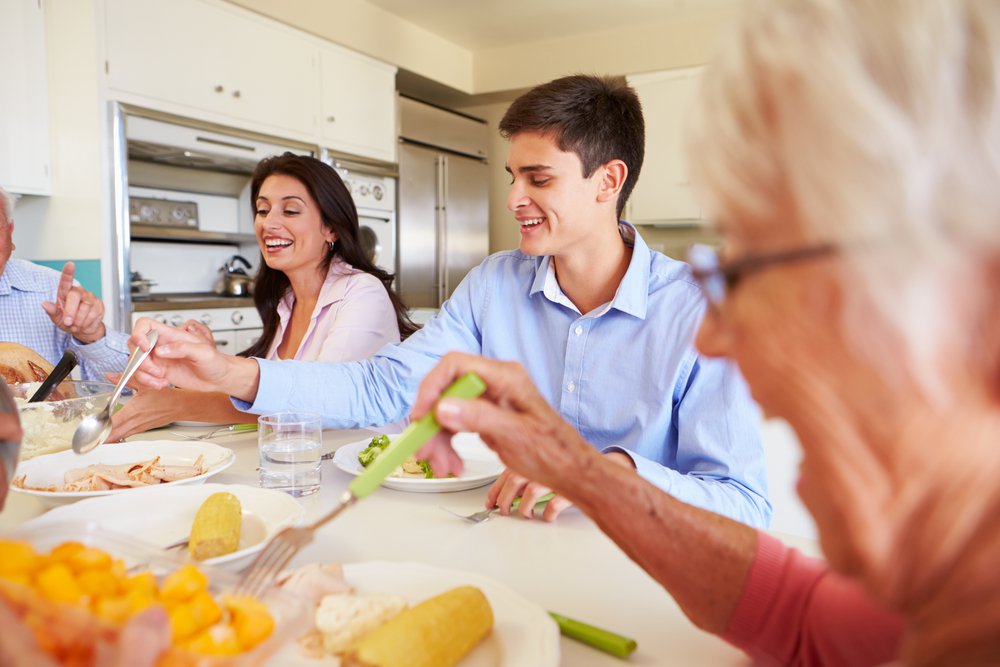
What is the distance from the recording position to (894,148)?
325mm

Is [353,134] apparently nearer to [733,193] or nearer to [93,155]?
[93,155]

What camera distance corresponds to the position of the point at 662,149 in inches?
189

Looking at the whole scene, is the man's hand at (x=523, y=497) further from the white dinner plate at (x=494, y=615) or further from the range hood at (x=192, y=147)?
the range hood at (x=192, y=147)

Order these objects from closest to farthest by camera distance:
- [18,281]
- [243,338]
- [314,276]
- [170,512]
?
→ [170,512] < [18,281] < [314,276] < [243,338]

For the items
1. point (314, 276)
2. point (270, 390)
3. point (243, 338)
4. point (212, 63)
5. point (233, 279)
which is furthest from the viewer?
point (233, 279)

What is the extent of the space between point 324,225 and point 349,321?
0.49m

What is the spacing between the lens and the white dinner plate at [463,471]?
3.59 feet

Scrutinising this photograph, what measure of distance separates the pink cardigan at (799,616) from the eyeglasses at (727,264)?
303 mm

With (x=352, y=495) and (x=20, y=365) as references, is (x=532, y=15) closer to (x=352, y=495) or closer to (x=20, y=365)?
(x=20, y=365)

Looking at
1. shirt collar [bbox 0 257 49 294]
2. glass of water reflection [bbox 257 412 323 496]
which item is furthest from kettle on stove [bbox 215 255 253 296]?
glass of water reflection [bbox 257 412 323 496]

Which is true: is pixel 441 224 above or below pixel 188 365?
above

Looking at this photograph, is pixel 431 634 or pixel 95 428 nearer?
pixel 431 634

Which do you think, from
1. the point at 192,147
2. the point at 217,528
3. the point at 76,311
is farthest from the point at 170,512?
the point at 192,147

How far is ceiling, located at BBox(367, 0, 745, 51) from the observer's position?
4.42 metres
